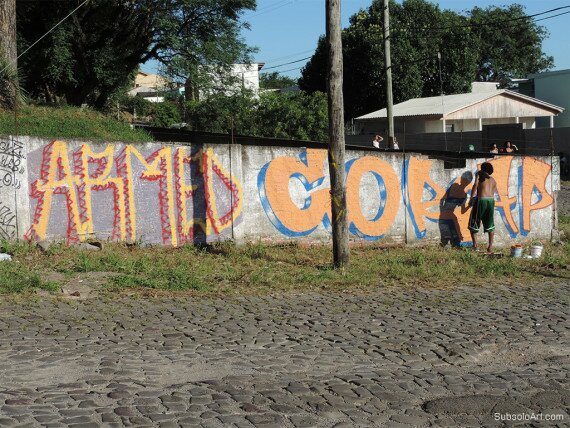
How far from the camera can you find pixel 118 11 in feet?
70.9

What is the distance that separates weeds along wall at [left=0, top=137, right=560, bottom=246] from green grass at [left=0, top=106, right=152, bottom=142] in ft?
1.77

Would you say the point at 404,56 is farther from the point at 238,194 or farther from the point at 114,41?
the point at 238,194

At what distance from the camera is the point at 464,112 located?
1506 inches

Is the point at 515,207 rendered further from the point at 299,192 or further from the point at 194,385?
the point at 194,385

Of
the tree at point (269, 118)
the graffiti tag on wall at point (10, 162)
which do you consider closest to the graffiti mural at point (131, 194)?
the graffiti tag on wall at point (10, 162)

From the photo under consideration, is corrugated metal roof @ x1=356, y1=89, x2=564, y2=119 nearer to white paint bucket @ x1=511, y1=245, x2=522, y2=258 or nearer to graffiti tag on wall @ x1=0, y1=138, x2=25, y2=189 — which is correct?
white paint bucket @ x1=511, y1=245, x2=522, y2=258

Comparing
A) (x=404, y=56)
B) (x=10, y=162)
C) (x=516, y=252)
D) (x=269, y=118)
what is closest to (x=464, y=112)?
(x=404, y=56)

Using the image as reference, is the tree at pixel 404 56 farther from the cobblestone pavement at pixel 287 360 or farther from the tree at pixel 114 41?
the cobblestone pavement at pixel 287 360

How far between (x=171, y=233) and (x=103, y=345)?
547cm

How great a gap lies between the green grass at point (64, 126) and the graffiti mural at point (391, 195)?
2638 mm

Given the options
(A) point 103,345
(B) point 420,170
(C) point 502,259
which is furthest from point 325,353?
(B) point 420,170

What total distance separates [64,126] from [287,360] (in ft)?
26.1

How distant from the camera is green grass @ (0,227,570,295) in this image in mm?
10414

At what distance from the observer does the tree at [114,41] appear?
20641 millimetres
